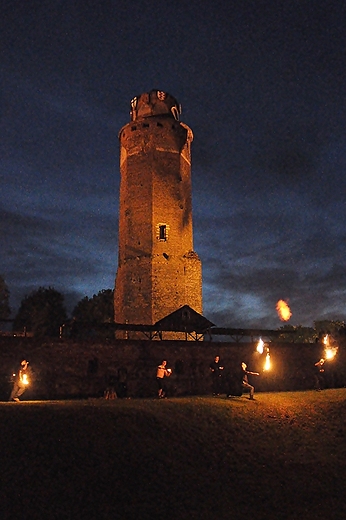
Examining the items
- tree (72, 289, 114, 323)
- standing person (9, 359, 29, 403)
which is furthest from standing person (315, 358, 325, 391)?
tree (72, 289, 114, 323)

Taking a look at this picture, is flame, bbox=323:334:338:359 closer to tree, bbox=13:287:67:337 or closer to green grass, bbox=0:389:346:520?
green grass, bbox=0:389:346:520

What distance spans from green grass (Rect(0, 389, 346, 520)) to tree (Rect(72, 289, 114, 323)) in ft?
129

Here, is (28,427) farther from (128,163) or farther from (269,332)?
(128,163)

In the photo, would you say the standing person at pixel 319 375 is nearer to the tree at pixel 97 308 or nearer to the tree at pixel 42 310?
the tree at pixel 97 308

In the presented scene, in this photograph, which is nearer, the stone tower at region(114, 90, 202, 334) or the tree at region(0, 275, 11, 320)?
the stone tower at region(114, 90, 202, 334)

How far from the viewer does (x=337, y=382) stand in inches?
1094

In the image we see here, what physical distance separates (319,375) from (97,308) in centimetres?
3491

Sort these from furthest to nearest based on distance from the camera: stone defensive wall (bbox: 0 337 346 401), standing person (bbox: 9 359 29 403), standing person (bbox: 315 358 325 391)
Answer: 1. standing person (bbox: 315 358 325 391)
2. stone defensive wall (bbox: 0 337 346 401)
3. standing person (bbox: 9 359 29 403)

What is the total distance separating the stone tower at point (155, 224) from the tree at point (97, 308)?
1793 cm

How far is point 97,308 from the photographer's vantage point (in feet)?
183

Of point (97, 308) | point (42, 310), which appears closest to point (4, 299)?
point (42, 310)

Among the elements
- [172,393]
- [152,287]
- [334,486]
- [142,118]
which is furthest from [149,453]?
[142,118]

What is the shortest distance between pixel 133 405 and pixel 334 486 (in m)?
7.02

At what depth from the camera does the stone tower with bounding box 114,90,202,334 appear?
35719 mm
